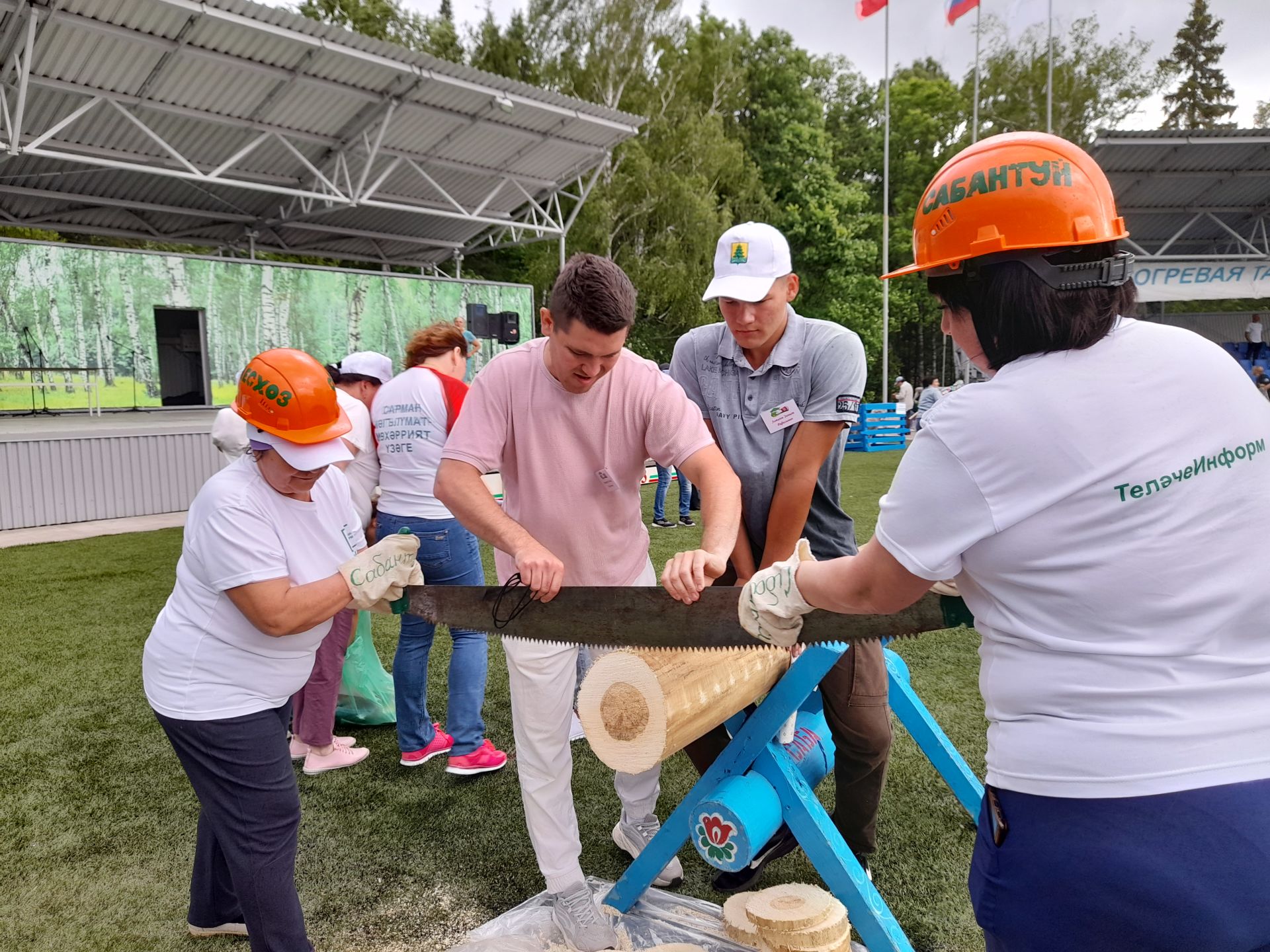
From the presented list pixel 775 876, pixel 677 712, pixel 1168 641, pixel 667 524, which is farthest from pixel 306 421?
pixel 667 524

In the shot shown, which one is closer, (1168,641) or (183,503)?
(1168,641)

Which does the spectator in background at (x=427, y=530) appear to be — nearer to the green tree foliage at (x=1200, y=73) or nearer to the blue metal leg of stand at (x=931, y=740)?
the blue metal leg of stand at (x=931, y=740)

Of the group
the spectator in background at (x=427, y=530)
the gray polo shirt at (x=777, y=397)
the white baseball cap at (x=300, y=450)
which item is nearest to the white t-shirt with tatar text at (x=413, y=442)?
the spectator in background at (x=427, y=530)

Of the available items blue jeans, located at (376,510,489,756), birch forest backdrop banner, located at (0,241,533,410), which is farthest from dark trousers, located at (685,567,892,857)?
birch forest backdrop banner, located at (0,241,533,410)

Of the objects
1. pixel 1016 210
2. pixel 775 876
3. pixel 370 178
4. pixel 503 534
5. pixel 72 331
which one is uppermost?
pixel 370 178

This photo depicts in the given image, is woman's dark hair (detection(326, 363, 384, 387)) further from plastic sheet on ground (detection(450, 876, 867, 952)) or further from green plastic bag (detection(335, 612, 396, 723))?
plastic sheet on ground (detection(450, 876, 867, 952))

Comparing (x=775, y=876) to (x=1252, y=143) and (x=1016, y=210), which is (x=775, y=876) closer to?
(x=1016, y=210)

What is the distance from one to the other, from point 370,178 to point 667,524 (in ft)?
33.6

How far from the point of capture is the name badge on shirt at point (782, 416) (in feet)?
10.1

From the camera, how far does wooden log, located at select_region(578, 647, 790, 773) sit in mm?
2613

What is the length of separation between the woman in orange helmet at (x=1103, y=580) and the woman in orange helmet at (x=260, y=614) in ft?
5.47

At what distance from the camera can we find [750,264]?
2.99m

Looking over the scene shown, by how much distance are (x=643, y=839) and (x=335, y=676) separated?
72.8 inches

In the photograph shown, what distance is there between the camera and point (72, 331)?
43.8 feet
